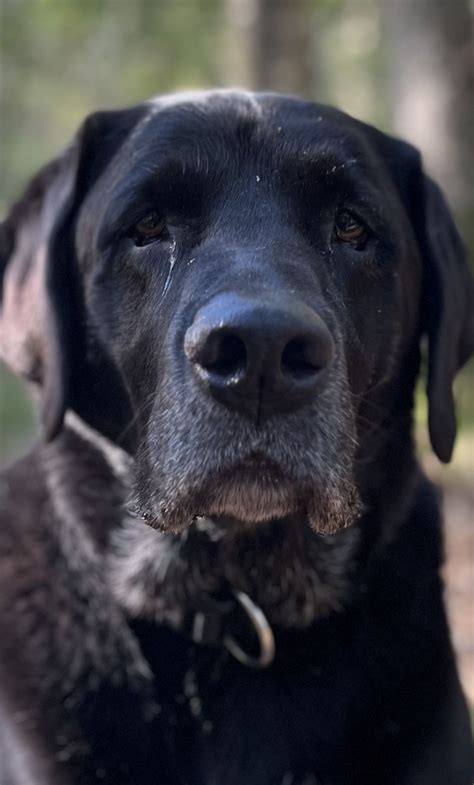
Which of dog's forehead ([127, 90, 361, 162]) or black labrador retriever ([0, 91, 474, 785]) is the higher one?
dog's forehead ([127, 90, 361, 162])

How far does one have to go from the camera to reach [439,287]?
279 cm

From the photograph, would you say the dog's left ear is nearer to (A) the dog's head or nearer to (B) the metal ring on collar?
(A) the dog's head

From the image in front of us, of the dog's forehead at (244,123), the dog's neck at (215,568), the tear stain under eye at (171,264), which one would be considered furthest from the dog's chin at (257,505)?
the dog's forehead at (244,123)

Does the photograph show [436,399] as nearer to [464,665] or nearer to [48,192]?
[48,192]

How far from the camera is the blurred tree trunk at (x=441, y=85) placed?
7617mm

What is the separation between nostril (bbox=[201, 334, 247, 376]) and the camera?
2002mm

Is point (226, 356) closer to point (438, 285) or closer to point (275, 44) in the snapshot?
point (438, 285)

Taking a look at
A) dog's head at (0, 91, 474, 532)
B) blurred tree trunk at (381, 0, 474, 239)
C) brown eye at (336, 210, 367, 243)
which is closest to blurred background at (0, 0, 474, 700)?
blurred tree trunk at (381, 0, 474, 239)

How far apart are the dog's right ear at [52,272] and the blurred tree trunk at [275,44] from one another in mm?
6196

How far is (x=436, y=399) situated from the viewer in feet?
9.06

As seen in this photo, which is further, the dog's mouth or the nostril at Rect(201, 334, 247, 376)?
the dog's mouth

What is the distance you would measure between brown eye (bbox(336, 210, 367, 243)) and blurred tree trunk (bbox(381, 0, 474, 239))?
17.3ft

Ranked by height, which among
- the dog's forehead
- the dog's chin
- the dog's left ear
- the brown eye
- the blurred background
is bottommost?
the blurred background

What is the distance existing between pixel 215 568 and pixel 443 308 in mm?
882
